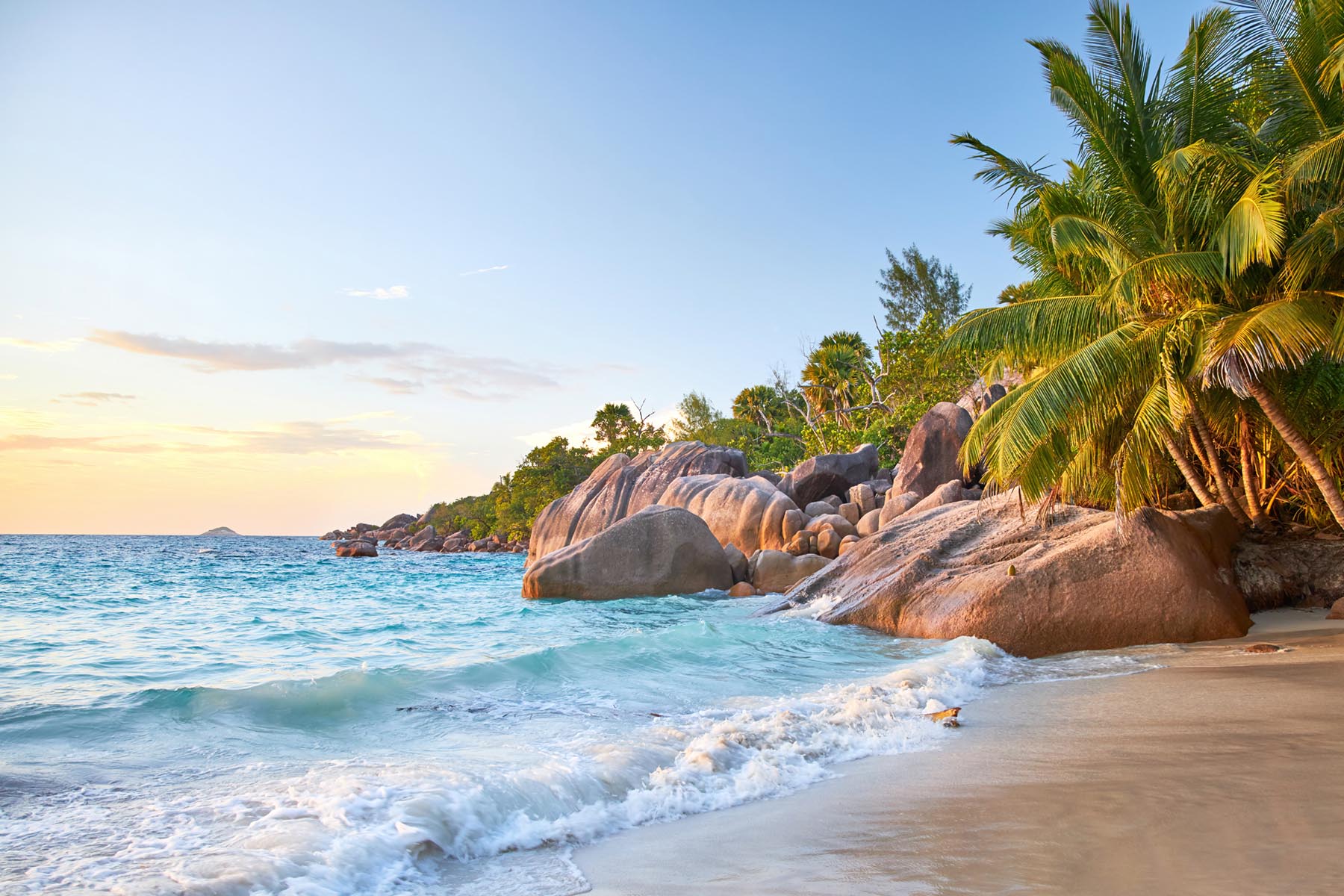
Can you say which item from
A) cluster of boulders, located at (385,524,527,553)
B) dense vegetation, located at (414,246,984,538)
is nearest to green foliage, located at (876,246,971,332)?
dense vegetation, located at (414,246,984,538)

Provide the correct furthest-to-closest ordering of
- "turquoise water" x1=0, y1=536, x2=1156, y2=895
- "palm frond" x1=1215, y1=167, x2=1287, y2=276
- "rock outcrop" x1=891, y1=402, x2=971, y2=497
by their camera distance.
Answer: "rock outcrop" x1=891, y1=402, x2=971, y2=497
"palm frond" x1=1215, y1=167, x2=1287, y2=276
"turquoise water" x1=0, y1=536, x2=1156, y2=895

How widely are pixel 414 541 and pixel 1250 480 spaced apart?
67467mm

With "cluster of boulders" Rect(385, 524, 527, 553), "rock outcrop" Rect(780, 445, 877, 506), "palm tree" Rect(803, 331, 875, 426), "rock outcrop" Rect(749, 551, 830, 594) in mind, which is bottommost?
"rock outcrop" Rect(749, 551, 830, 594)

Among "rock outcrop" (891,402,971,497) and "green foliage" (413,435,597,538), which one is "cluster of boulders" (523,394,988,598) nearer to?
"rock outcrop" (891,402,971,497)

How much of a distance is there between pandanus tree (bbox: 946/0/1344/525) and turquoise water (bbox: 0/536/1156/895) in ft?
10.9

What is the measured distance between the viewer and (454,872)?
4.05m

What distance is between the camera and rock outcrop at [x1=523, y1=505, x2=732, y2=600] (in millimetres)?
20094

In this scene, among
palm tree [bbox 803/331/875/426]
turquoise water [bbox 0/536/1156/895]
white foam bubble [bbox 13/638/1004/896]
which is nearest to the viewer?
white foam bubble [bbox 13/638/1004/896]

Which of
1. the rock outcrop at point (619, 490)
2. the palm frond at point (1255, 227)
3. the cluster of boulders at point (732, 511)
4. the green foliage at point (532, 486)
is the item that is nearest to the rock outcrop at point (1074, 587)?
the palm frond at point (1255, 227)

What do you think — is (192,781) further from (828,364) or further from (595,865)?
(828,364)

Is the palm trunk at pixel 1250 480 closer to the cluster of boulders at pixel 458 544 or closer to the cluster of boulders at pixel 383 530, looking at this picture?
the cluster of boulders at pixel 458 544

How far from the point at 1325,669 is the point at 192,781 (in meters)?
9.29

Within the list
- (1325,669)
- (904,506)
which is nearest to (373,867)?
(1325,669)

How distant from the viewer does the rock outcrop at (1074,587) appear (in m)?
10.5
